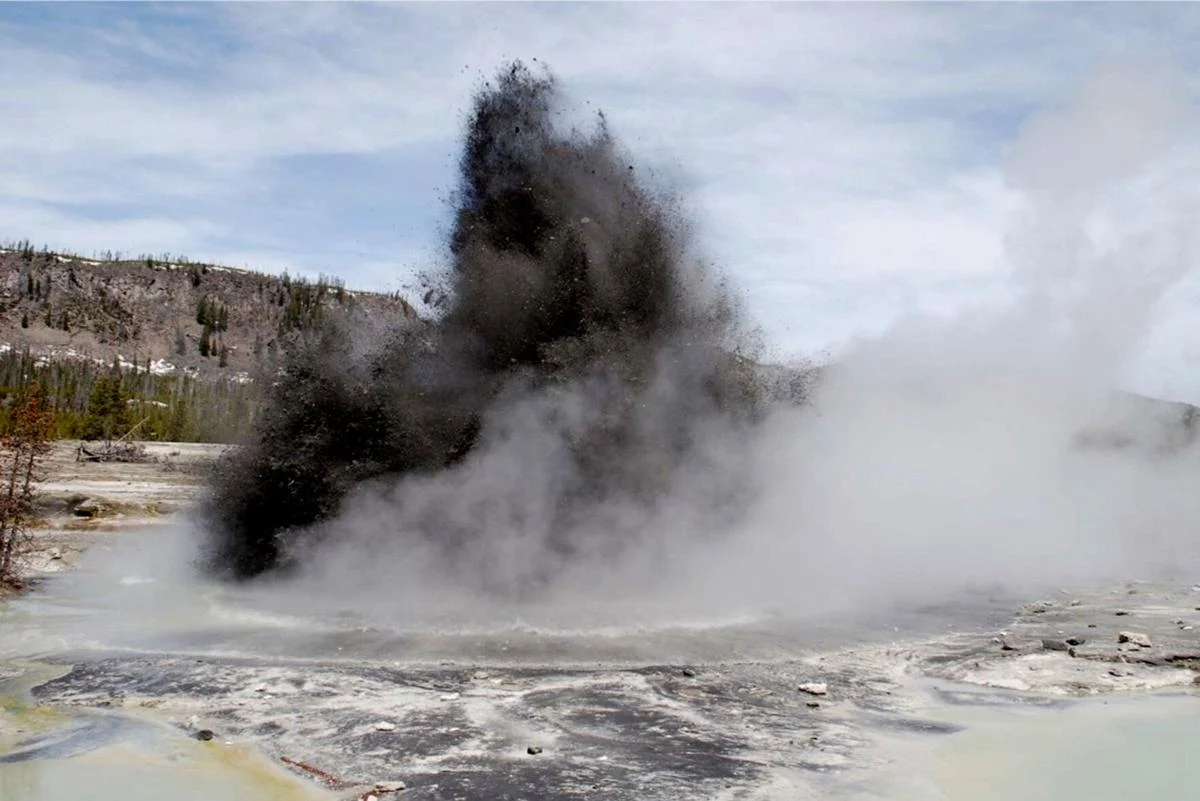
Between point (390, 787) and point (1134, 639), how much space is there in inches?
429

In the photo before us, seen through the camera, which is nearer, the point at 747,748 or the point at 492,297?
the point at 747,748

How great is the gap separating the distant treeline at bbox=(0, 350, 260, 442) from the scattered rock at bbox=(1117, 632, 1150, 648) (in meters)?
45.5

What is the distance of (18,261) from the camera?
14400 centimetres

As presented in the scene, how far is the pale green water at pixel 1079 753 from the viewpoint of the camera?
8125 millimetres

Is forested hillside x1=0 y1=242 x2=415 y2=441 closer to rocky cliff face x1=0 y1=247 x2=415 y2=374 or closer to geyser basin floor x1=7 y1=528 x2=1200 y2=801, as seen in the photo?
rocky cliff face x1=0 y1=247 x2=415 y2=374

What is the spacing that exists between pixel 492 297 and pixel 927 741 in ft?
37.9

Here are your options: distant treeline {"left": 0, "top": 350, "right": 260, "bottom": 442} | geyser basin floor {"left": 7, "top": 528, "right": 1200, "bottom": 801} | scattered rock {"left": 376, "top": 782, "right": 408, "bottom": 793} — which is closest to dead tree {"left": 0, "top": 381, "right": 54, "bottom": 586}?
geyser basin floor {"left": 7, "top": 528, "right": 1200, "bottom": 801}

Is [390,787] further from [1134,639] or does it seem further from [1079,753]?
[1134,639]

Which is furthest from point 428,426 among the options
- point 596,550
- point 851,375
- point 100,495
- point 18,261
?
point 18,261

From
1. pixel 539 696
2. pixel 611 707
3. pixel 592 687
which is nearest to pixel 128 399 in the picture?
pixel 592 687

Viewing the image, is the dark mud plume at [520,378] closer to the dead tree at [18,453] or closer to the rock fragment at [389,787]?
the dead tree at [18,453]

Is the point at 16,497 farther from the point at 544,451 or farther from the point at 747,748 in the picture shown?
the point at 747,748

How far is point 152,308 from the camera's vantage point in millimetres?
147500

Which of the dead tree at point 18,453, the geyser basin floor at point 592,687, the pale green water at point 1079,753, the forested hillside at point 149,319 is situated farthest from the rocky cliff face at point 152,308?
the pale green water at point 1079,753
